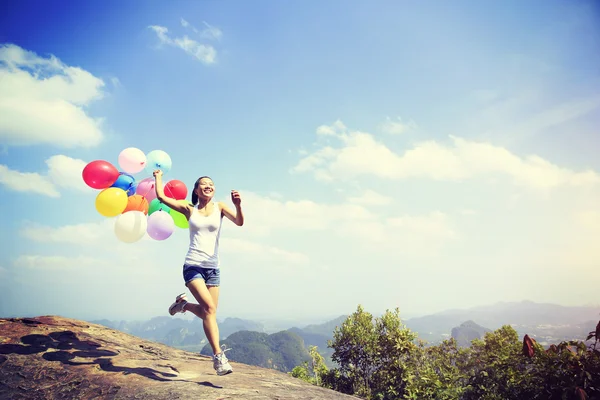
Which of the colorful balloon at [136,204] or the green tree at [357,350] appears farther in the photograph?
the green tree at [357,350]

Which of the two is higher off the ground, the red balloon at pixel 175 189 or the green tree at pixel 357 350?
the red balloon at pixel 175 189

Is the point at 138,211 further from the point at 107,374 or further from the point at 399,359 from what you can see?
the point at 399,359

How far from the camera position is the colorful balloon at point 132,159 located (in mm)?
7492

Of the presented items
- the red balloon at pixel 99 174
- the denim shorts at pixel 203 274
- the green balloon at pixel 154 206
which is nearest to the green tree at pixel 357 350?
the green balloon at pixel 154 206

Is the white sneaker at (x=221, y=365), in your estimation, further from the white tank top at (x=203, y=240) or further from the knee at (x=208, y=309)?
the white tank top at (x=203, y=240)

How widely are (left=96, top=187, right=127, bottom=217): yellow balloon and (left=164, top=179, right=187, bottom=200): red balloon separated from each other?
1.06 meters

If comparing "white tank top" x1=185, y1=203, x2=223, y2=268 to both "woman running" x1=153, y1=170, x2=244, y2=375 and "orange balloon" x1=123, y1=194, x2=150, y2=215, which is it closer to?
"woman running" x1=153, y1=170, x2=244, y2=375

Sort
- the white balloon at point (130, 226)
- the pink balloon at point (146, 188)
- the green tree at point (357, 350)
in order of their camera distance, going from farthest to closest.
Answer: the green tree at point (357, 350) → the pink balloon at point (146, 188) → the white balloon at point (130, 226)

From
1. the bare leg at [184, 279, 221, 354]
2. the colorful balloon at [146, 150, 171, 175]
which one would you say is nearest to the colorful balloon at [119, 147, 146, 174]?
the colorful balloon at [146, 150, 171, 175]

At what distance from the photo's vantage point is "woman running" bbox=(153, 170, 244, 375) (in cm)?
479

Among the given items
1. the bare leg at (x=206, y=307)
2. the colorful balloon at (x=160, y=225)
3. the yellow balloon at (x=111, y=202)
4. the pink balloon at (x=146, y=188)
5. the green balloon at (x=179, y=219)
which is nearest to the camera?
the bare leg at (x=206, y=307)

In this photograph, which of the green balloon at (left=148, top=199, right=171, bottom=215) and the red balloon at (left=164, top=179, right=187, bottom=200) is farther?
the green balloon at (left=148, top=199, right=171, bottom=215)

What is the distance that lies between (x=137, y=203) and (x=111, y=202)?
636 mm

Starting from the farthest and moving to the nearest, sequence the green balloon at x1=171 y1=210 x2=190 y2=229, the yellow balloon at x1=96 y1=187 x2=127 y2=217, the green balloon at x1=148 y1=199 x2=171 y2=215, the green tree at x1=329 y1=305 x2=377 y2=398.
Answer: the green tree at x1=329 y1=305 x2=377 y2=398
the green balloon at x1=148 y1=199 x2=171 y2=215
the green balloon at x1=171 y1=210 x2=190 y2=229
the yellow balloon at x1=96 y1=187 x2=127 y2=217
